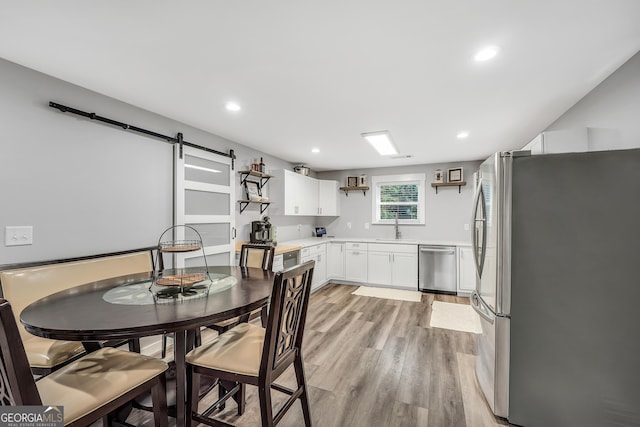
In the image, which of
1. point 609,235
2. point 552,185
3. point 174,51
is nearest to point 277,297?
point 174,51

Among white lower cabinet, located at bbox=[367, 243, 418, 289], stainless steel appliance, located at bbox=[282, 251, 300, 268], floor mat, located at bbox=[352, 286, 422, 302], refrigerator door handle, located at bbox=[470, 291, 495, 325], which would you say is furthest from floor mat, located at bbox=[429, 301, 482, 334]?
stainless steel appliance, located at bbox=[282, 251, 300, 268]

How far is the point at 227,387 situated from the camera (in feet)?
6.84

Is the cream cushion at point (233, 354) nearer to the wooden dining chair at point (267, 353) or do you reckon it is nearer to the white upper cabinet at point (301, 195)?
the wooden dining chair at point (267, 353)

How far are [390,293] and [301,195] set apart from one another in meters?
2.33

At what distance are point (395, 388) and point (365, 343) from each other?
2.58ft

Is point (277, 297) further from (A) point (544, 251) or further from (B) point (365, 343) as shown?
(B) point (365, 343)

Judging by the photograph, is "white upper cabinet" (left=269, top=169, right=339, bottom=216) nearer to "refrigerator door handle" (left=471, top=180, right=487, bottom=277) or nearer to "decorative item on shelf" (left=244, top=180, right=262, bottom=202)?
"decorative item on shelf" (left=244, top=180, right=262, bottom=202)

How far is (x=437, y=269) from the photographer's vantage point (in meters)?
4.88

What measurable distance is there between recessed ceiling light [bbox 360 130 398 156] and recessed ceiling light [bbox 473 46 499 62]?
1.59m

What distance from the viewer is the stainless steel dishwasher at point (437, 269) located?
15.7 ft

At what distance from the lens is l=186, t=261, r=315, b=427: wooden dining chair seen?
1372 millimetres

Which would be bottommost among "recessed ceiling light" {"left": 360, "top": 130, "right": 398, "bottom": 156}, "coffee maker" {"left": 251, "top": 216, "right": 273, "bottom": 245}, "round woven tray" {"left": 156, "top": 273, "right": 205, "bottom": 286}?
"round woven tray" {"left": 156, "top": 273, "right": 205, "bottom": 286}

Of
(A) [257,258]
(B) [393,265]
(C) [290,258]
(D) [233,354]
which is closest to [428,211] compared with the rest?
(B) [393,265]

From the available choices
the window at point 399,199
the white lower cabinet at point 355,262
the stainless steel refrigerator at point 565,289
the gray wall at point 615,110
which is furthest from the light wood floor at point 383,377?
the window at point 399,199
